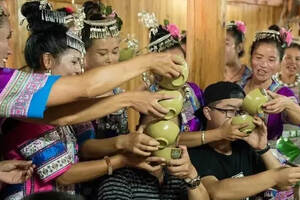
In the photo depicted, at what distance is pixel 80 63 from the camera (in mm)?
1696

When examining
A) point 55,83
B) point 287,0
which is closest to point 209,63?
point 55,83

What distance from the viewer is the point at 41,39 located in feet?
5.32

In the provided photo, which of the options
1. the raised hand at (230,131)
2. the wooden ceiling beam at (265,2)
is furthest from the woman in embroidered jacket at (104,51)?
the wooden ceiling beam at (265,2)

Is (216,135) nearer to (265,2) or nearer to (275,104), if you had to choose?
(275,104)

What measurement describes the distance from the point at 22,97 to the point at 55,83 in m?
0.09

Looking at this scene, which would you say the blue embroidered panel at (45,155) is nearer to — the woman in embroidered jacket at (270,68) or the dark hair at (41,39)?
the dark hair at (41,39)

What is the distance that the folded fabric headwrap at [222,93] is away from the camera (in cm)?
191

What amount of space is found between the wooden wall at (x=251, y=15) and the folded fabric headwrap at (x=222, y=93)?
293 centimetres

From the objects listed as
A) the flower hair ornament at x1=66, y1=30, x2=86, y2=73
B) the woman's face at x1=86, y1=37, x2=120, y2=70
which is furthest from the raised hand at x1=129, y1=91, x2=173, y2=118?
the woman's face at x1=86, y1=37, x2=120, y2=70

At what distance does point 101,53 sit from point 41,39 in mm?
394

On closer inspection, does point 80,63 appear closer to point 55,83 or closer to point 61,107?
point 61,107

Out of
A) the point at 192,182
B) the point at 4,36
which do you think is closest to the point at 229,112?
the point at 192,182

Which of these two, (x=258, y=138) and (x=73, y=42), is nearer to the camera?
(x=73, y=42)

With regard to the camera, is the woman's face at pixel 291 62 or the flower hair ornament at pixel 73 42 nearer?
the flower hair ornament at pixel 73 42
